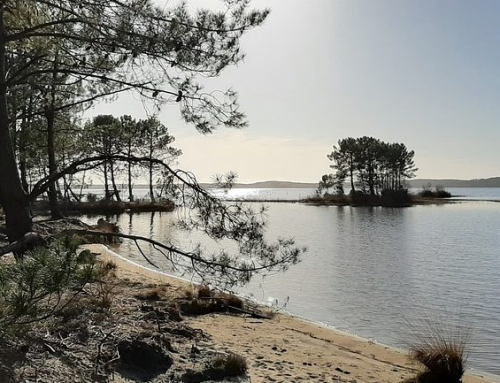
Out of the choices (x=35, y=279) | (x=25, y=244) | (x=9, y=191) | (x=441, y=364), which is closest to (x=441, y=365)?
(x=441, y=364)

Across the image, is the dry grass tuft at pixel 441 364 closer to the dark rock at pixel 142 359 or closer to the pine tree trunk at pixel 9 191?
the dark rock at pixel 142 359

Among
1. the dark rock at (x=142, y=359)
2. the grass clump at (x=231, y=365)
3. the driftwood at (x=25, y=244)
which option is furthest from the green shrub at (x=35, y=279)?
the grass clump at (x=231, y=365)

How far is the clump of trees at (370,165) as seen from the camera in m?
64.6

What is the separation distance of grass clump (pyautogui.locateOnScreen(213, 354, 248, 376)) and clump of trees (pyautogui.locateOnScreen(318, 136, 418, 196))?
61136mm

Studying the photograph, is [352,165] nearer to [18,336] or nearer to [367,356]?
[367,356]

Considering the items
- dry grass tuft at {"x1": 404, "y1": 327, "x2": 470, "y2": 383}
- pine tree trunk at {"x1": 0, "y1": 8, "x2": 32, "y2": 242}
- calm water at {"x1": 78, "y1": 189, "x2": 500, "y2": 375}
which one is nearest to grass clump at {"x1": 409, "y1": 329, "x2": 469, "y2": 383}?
dry grass tuft at {"x1": 404, "y1": 327, "x2": 470, "y2": 383}

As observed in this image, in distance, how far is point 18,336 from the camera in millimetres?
3670

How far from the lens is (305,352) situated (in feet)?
21.7

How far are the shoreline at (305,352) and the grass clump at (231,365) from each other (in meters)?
0.15

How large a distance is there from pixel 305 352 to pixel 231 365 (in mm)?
1983

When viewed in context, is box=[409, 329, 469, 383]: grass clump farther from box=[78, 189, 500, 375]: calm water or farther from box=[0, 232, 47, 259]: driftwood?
box=[0, 232, 47, 259]: driftwood

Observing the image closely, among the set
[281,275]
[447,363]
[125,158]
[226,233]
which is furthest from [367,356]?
[281,275]

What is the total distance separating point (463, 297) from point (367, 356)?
652 centimetres

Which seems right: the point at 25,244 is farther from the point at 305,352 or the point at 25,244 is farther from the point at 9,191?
the point at 305,352
